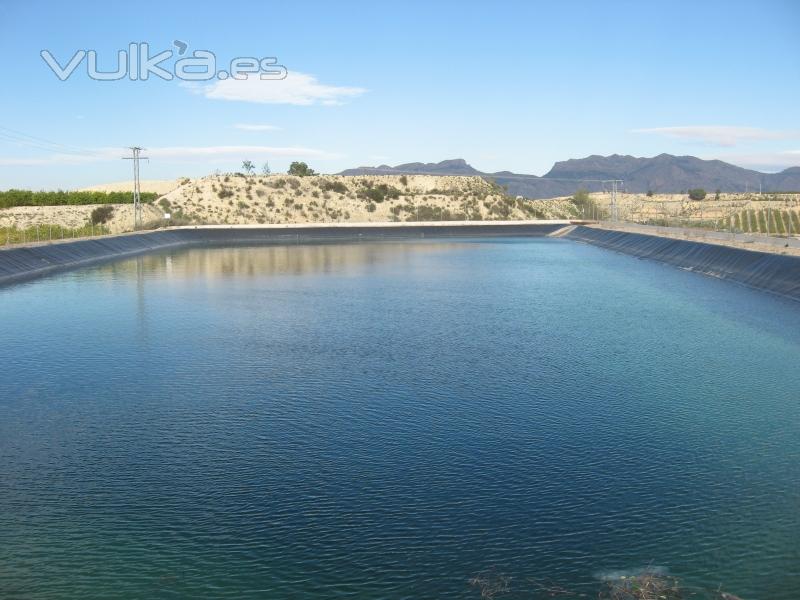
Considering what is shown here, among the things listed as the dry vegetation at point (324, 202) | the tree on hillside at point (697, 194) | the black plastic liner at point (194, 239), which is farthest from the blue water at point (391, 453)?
the tree on hillside at point (697, 194)

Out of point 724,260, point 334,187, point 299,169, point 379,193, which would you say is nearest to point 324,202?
point 334,187

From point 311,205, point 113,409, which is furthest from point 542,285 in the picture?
point 311,205

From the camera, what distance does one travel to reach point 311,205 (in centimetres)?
13262

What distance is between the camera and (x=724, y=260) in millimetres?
50094


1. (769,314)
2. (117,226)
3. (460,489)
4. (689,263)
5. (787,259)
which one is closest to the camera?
(460,489)

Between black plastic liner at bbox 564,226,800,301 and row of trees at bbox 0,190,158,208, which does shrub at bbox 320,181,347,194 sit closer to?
row of trees at bbox 0,190,158,208

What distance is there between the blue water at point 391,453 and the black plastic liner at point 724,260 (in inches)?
384

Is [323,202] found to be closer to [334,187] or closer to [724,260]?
[334,187]

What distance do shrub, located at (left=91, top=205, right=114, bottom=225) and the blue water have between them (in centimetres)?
7502

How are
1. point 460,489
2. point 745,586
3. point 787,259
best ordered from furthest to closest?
point 787,259, point 460,489, point 745,586

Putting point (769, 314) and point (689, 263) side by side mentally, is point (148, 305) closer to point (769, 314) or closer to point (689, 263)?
point (769, 314)

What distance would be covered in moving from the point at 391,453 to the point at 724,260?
41.4 m

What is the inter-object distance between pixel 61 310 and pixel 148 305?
3.52 meters

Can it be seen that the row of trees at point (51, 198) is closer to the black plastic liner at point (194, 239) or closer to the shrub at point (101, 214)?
the shrub at point (101, 214)
